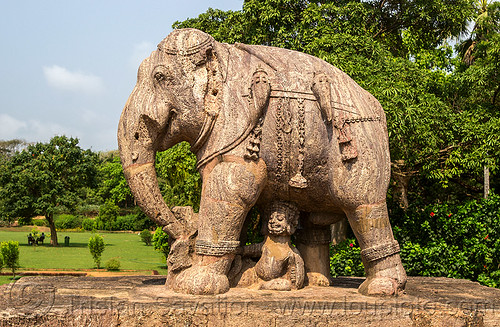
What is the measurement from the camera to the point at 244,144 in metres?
4.55

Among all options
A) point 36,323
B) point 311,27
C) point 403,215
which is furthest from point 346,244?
point 36,323

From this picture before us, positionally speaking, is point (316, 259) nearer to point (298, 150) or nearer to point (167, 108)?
point (298, 150)

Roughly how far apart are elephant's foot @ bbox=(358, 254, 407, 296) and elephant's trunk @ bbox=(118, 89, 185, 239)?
167 cm

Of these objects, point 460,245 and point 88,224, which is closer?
point 460,245

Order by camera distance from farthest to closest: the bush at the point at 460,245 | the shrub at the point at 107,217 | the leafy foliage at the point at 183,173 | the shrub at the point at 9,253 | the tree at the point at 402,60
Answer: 1. the shrub at the point at 107,217
2. the shrub at the point at 9,253
3. the leafy foliage at the point at 183,173
4. the tree at the point at 402,60
5. the bush at the point at 460,245

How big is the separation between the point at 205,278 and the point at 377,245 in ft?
4.92

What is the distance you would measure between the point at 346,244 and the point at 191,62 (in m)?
6.36

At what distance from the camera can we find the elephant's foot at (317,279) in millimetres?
5141

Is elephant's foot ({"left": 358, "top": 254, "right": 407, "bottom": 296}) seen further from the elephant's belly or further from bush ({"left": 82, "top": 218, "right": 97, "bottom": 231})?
bush ({"left": 82, "top": 218, "right": 97, "bottom": 231})

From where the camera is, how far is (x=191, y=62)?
4.68m

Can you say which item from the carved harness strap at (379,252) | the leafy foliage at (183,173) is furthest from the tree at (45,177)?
the carved harness strap at (379,252)

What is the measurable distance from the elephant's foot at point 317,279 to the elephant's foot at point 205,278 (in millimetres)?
955

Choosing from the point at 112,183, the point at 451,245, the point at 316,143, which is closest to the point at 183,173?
the point at 451,245

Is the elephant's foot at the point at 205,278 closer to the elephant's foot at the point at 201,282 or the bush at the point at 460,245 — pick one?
the elephant's foot at the point at 201,282
